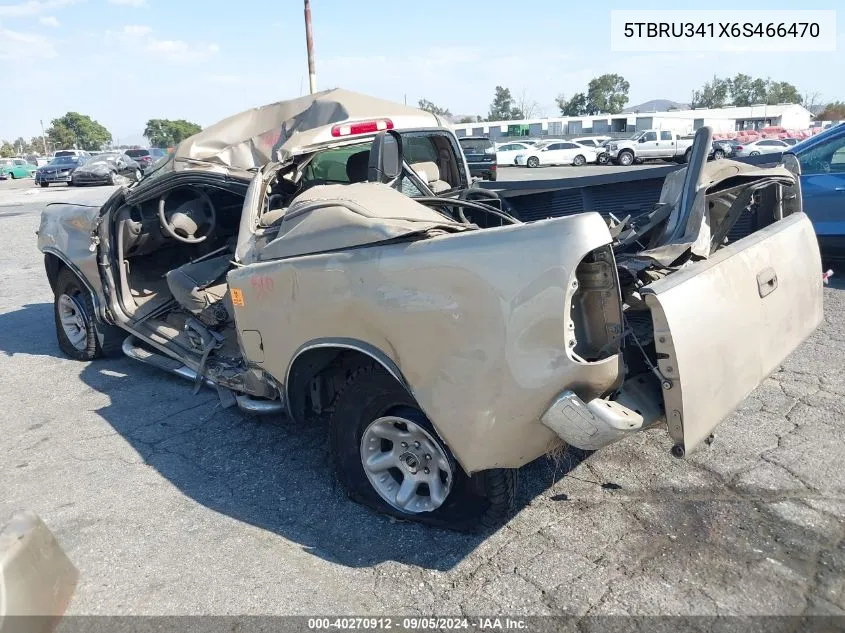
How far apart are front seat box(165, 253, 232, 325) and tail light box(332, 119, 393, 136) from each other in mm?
1213

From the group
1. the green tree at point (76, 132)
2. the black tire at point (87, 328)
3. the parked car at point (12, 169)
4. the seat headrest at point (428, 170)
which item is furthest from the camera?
the green tree at point (76, 132)

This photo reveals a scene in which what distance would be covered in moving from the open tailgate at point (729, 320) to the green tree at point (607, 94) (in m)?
103

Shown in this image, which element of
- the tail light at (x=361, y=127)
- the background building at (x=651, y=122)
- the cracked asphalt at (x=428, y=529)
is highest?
the background building at (x=651, y=122)

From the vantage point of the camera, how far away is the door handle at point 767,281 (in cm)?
309

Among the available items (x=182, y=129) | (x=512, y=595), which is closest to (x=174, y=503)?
(x=512, y=595)

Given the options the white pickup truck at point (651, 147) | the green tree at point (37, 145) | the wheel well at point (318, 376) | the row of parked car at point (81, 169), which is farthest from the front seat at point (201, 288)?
the green tree at point (37, 145)

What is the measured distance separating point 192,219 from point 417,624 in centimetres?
364

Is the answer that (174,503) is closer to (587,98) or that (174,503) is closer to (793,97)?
(587,98)

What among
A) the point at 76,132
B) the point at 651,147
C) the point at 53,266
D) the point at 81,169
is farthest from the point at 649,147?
the point at 76,132

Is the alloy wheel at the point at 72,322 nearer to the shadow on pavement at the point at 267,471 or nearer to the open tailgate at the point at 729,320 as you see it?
the shadow on pavement at the point at 267,471

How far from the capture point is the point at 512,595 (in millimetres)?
2693

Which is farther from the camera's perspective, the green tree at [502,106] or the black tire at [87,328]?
the green tree at [502,106]

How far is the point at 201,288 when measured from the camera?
16.3 feet

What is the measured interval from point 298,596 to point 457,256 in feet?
5.09
